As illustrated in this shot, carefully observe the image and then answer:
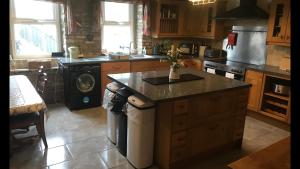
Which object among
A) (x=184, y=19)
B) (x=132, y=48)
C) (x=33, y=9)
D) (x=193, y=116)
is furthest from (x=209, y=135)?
(x=33, y=9)

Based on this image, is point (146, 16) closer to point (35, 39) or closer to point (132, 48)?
point (132, 48)

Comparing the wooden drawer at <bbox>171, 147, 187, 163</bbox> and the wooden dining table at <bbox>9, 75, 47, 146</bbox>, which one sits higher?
the wooden dining table at <bbox>9, 75, 47, 146</bbox>

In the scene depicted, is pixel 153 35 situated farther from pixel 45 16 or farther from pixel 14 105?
pixel 14 105

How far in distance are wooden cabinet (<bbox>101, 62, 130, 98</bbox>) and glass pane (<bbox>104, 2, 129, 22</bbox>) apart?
1.20 meters

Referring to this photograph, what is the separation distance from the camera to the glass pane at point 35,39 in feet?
14.1

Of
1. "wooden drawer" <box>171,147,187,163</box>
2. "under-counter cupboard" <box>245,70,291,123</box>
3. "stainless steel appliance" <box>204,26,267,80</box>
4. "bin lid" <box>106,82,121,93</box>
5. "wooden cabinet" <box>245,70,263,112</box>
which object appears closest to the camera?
"wooden drawer" <box>171,147,187,163</box>

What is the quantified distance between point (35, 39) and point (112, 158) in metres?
2.99

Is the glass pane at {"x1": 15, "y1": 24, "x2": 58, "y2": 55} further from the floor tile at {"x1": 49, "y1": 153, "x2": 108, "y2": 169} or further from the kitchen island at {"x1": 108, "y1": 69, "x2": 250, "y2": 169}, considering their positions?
the floor tile at {"x1": 49, "y1": 153, "x2": 108, "y2": 169}

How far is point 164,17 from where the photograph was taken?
5309 mm

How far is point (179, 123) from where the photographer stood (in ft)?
8.07

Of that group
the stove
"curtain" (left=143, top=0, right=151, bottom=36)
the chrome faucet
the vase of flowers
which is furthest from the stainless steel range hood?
the chrome faucet

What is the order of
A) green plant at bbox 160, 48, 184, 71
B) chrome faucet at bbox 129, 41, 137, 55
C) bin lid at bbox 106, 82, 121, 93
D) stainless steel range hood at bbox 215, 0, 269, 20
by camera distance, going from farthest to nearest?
chrome faucet at bbox 129, 41, 137, 55 < stainless steel range hood at bbox 215, 0, 269, 20 < bin lid at bbox 106, 82, 121, 93 < green plant at bbox 160, 48, 184, 71

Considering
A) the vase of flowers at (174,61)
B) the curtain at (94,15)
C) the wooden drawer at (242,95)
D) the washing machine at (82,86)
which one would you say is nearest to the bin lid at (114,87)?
the vase of flowers at (174,61)

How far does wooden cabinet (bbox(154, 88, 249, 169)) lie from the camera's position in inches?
96.5
